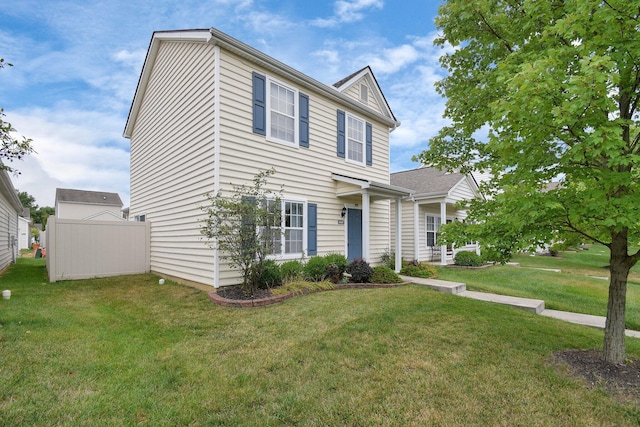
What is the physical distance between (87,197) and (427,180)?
3411cm

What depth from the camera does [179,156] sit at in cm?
932

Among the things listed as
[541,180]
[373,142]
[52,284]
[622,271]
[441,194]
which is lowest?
[52,284]

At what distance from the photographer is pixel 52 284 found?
881 centimetres

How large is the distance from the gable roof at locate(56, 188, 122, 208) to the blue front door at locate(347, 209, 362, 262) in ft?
107

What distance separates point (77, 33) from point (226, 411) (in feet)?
41.3

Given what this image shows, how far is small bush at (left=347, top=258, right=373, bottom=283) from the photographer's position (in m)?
8.72

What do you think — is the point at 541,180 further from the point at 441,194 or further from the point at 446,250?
the point at 446,250

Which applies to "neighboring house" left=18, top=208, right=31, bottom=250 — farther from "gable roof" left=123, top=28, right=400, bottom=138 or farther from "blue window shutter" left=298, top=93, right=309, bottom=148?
"blue window shutter" left=298, top=93, right=309, bottom=148

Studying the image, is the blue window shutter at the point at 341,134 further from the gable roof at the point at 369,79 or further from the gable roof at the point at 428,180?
the gable roof at the point at 428,180

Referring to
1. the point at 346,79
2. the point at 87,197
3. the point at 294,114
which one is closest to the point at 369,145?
the point at 346,79

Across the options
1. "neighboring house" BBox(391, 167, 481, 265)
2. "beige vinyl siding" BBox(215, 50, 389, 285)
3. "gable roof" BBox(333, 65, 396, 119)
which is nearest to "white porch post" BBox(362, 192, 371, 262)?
"beige vinyl siding" BBox(215, 50, 389, 285)

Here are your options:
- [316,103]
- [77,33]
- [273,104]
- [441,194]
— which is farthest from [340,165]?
[77,33]

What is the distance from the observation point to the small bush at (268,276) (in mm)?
7327

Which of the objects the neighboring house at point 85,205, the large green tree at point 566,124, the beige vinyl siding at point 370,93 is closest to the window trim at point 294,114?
the beige vinyl siding at point 370,93
